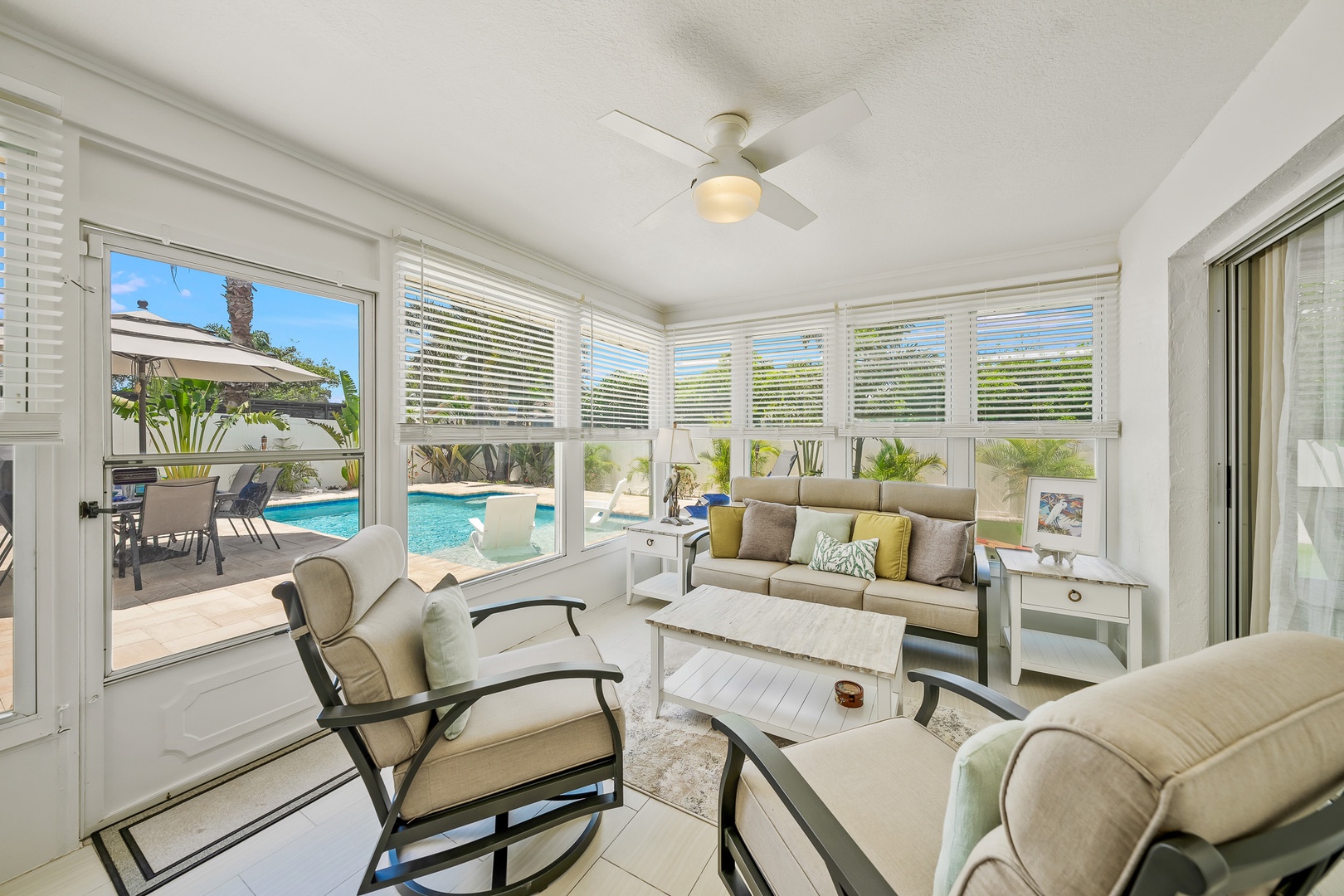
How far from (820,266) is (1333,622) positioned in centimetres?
299

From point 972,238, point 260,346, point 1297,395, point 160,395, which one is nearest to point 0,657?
point 160,395

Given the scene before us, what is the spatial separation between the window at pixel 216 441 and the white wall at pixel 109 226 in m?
0.09

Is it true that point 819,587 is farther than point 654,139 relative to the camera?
Yes

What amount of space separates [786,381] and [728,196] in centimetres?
252

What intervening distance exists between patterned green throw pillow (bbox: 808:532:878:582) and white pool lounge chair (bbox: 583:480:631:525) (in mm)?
1740

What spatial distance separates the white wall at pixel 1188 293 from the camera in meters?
1.50

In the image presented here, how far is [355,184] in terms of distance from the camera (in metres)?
2.44

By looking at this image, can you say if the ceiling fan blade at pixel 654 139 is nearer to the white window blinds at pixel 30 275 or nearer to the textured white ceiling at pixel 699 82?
the textured white ceiling at pixel 699 82

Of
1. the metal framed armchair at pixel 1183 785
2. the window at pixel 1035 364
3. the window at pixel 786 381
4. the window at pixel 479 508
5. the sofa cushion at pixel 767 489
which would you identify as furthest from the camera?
the window at pixel 786 381

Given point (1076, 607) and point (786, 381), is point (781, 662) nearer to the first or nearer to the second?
point (1076, 607)

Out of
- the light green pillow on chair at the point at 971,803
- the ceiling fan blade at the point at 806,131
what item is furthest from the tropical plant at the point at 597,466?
the light green pillow on chair at the point at 971,803

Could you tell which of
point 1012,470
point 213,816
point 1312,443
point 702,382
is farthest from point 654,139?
point 1012,470

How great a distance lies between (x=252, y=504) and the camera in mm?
2172

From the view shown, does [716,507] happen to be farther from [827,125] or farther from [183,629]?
[183,629]
